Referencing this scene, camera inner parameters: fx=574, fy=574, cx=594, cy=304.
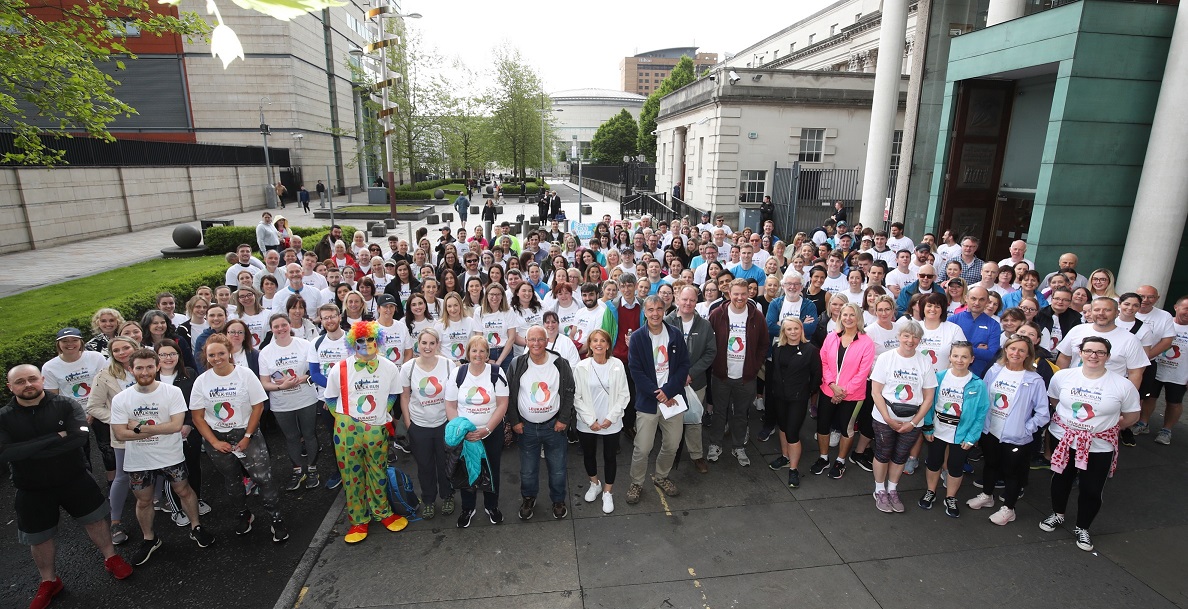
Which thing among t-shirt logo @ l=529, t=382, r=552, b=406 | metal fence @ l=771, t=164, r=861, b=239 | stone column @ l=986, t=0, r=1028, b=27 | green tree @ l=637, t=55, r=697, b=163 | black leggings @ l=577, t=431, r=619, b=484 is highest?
green tree @ l=637, t=55, r=697, b=163

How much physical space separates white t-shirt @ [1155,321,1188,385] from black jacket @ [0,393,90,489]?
36.7ft

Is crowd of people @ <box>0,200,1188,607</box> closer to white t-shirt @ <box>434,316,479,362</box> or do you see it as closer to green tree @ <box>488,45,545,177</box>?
white t-shirt @ <box>434,316,479,362</box>

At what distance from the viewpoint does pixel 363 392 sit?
17.3 feet

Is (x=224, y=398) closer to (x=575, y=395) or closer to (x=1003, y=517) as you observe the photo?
(x=575, y=395)

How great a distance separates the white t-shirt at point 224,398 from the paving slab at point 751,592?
140 inches

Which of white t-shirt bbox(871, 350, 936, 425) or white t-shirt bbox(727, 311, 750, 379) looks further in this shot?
white t-shirt bbox(727, 311, 750, 379)

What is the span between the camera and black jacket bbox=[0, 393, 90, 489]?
14.5ft

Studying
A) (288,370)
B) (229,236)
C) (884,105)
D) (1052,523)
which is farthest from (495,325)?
(229,236)

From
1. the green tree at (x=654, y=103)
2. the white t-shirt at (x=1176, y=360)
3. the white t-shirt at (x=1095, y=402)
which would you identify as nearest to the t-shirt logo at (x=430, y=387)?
the white t-shirt at (x=1095, y=402)

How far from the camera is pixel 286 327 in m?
5.98

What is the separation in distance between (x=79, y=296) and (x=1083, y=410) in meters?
16.4

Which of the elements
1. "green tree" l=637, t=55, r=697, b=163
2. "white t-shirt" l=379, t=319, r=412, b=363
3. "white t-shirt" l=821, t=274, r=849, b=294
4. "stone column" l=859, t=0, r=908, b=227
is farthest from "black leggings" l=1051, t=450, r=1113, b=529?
"green tree" l=637, t=55, r=697, b=163

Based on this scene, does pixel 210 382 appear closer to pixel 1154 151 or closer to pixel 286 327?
pixel 286 327

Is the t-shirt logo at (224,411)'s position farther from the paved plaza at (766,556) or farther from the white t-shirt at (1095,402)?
the white t-shirt at (1095,402)
